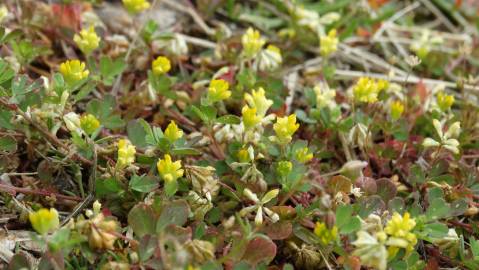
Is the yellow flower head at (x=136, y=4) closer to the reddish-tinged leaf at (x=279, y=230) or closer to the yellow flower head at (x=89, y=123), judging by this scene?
the yellow flower head at (x=89, y=123)

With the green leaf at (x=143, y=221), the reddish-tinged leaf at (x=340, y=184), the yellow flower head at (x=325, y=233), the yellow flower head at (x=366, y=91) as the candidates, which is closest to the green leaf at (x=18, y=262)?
the green leaf at (x=143, y=221)

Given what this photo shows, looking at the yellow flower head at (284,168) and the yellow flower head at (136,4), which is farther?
the yellow flower head at (136,4)

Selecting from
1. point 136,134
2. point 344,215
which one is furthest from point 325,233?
point 136,134

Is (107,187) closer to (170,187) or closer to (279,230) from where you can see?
(170,187)

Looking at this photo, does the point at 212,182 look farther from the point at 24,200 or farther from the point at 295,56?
the point at 295,56

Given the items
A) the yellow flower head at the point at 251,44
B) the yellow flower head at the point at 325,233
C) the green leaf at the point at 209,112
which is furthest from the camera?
the yellow flower head at the point at 251,44

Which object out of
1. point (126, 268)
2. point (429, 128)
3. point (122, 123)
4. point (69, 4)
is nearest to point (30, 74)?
point (69, 4)
